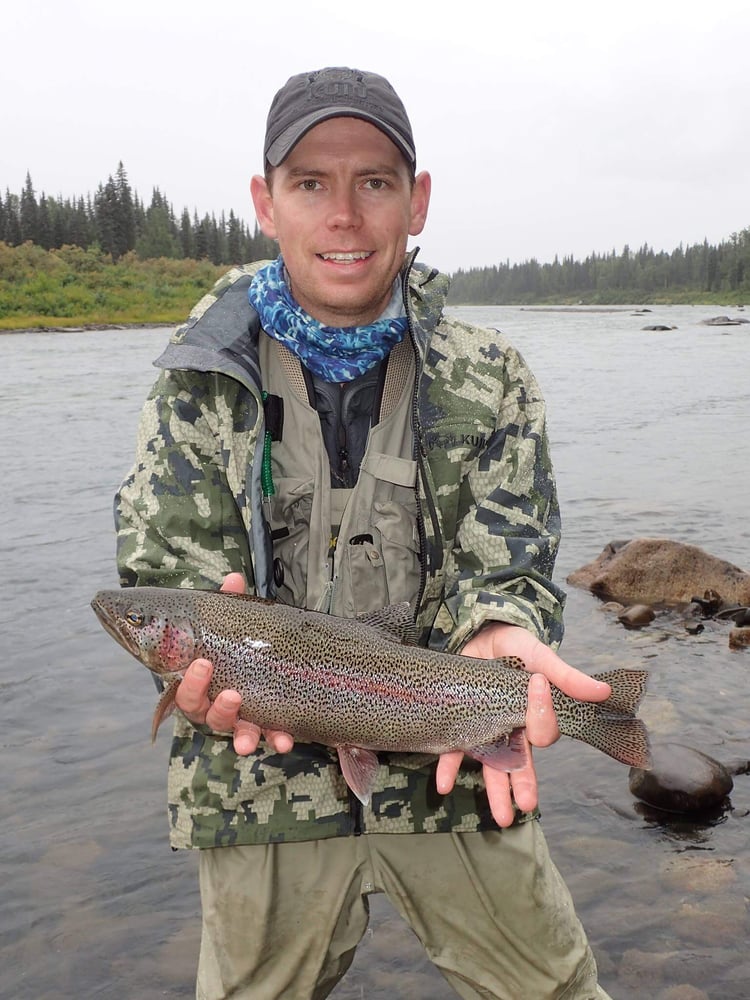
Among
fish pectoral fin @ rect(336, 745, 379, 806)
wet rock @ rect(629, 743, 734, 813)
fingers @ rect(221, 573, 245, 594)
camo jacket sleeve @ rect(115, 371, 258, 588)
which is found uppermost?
camo jacket sleeve @ rect(115, 371, 258, 588)

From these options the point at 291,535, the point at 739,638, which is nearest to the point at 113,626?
the point at 291,535

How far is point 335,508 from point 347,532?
96 millimetres

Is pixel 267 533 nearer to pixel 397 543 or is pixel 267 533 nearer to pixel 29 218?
pixel 397 543

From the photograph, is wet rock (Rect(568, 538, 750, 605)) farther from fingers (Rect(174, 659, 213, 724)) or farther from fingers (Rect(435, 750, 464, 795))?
fingers (Rect(174, 659, 213, 724))

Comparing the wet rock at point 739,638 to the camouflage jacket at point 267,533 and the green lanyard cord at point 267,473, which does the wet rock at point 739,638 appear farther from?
the green lanyard cord at point 267,473

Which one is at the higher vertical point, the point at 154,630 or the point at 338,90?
the point at 338,90

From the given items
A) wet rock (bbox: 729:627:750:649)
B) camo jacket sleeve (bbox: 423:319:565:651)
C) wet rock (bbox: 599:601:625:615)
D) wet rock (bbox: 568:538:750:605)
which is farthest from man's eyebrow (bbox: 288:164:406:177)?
wet rock (bbox: 568:538:750:605)

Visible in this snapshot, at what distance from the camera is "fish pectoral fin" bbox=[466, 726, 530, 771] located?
2.73 meters

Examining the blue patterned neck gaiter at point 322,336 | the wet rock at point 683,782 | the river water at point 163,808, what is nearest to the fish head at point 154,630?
the blue patterned neck gaiter at point 322,336

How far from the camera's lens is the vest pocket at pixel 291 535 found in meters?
3.04

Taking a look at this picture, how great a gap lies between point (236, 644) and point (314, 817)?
582 mm

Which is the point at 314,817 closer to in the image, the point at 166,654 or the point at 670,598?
the point at 166,654

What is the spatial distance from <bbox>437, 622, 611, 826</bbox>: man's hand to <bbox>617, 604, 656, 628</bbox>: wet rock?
17.8 ft

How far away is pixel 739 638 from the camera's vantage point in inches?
290
